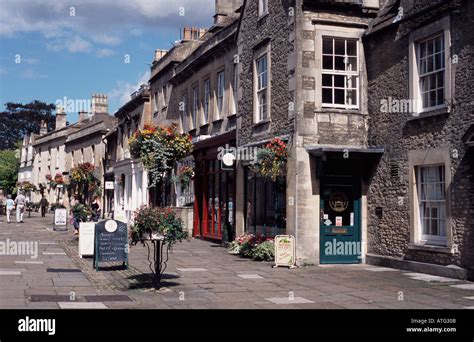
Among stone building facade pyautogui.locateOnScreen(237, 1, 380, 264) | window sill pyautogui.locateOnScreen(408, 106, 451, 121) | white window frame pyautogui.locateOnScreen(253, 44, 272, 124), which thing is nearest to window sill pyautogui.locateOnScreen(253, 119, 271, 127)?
white window frame pyautogui.locateOnScreen(253, 44, 272, 124)

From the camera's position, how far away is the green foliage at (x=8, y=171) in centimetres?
7894

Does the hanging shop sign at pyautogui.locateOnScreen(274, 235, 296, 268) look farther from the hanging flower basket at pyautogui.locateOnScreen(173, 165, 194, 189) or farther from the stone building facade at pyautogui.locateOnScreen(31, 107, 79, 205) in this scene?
the stone building facade at pyautogui.locateOnScreen(31, 107, 79, 205)

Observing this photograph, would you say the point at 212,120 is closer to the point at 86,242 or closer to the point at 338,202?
the point at 86,242

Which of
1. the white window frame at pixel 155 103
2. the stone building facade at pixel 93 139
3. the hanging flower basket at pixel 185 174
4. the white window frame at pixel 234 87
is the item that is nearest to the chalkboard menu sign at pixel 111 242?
the white window frame at pixel 234 87

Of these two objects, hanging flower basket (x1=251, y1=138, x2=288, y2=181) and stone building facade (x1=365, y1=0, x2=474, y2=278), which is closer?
stone building facade (x1=365, y1=0, x2=474, y2=278)

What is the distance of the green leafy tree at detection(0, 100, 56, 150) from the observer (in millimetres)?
93500

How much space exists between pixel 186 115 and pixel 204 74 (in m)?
2.99

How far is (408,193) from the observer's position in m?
15.1

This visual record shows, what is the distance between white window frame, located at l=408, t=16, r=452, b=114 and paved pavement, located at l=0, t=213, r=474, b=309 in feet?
13.0

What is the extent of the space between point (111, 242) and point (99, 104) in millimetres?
47836

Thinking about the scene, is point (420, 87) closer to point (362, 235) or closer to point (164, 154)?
point (362, 235)

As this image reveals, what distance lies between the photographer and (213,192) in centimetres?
2464

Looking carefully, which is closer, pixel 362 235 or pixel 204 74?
pixel 362 235
